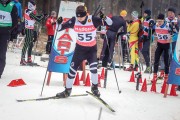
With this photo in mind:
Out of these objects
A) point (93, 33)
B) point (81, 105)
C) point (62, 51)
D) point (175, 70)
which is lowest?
point (81, 105)

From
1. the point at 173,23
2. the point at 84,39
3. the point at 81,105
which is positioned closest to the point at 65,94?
the point at 81,105

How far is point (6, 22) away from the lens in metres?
8.18

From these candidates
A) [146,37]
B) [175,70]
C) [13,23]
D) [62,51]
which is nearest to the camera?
[175,70]

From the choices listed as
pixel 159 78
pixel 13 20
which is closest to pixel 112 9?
pixel 159 78

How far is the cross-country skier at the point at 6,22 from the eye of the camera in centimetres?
806

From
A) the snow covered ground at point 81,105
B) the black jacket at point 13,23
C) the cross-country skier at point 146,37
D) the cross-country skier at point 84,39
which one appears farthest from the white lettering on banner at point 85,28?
the cross-country skier at point 146,37

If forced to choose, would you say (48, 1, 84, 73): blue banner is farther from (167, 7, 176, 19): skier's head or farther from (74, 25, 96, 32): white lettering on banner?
(167, 7, 176, 19): skier's head

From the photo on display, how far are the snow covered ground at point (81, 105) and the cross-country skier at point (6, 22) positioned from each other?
79 centimetres

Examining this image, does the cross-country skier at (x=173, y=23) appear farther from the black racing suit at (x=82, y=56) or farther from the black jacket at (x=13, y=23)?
the black jacket at (x=13, y=23)

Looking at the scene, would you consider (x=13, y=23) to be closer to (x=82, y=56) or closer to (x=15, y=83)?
(x=15, y=83)

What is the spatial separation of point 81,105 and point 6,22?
3427mm

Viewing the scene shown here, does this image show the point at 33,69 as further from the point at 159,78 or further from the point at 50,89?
the point at 159,78

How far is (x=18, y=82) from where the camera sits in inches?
299

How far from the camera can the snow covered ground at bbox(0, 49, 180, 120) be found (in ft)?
17.6
